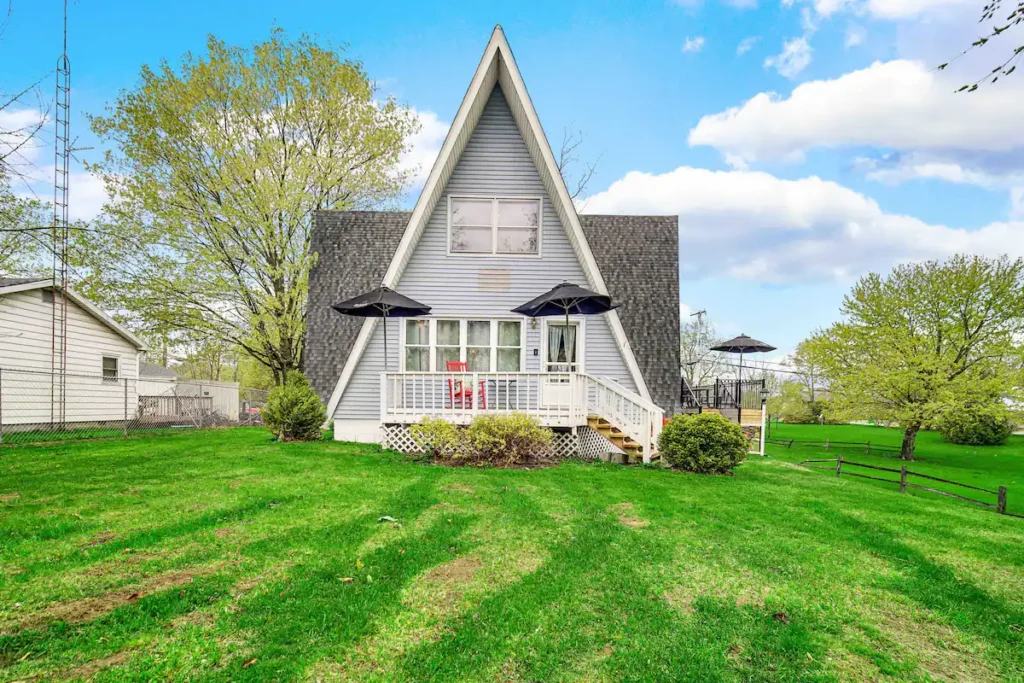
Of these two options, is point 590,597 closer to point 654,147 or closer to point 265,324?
point 654,147

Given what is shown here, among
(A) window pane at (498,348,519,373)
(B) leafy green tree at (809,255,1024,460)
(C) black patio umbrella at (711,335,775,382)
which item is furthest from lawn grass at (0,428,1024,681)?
(B) leafy green tree at (809,255,1024,460)

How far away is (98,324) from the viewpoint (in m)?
20.2

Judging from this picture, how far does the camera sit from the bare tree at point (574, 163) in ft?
83.1

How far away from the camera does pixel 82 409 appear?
63.1ft

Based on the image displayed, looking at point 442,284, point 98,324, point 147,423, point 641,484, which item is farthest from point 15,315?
point 641,484

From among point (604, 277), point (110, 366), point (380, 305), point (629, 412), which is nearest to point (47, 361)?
point (110, 366)

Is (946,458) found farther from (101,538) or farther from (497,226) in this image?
(101,538)

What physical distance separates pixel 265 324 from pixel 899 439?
1297 inches

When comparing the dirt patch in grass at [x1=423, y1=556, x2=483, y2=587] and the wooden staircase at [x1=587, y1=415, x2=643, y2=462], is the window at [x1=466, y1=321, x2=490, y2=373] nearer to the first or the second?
the wooden staircase at [x1=587, y1=415, x2=643, y2=462]

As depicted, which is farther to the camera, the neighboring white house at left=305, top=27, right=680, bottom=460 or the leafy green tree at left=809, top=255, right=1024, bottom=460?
the leafy green tree at left=809, top=255, right=1024, bottom=460

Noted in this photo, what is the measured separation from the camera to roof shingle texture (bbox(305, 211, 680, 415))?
14938 mm

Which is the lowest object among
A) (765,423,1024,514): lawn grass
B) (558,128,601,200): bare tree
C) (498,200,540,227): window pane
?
(765,423,1024,514): lawn grass

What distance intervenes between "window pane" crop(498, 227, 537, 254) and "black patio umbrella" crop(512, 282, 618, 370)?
7.13ft

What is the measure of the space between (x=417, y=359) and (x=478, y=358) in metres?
1.66
